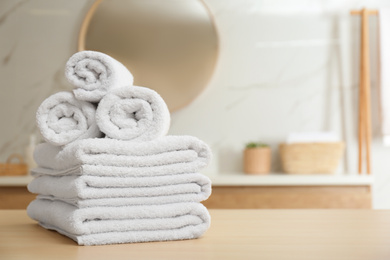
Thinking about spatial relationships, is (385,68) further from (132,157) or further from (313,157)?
(132,157)

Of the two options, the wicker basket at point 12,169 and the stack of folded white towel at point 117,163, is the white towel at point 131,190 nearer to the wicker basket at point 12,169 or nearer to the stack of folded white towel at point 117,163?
the stack of folded white towel at point 117,163

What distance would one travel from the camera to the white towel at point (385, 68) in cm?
235

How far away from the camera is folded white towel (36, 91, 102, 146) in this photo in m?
0.65

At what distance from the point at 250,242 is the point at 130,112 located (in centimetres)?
22

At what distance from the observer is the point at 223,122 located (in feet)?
8.14

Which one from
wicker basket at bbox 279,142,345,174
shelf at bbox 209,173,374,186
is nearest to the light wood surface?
shelf at bbox 209,173,374,186

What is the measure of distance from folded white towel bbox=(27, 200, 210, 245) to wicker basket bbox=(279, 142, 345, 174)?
5.28 feet

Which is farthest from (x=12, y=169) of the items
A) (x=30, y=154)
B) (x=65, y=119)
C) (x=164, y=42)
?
(x=65, y=119)

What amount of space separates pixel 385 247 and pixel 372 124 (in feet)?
6.78

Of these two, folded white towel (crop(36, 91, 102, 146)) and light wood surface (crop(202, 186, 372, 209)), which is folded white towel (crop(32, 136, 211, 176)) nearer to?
folded white towel (crop(36, 91, 102, 146))

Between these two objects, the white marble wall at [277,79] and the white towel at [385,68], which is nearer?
the white towel at [385,68]

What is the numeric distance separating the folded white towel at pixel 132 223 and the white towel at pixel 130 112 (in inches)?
3.6

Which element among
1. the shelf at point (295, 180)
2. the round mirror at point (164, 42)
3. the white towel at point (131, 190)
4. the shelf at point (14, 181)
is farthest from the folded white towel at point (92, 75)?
the round mirror at point (164, 42)

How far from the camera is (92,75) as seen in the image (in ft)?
2.19
